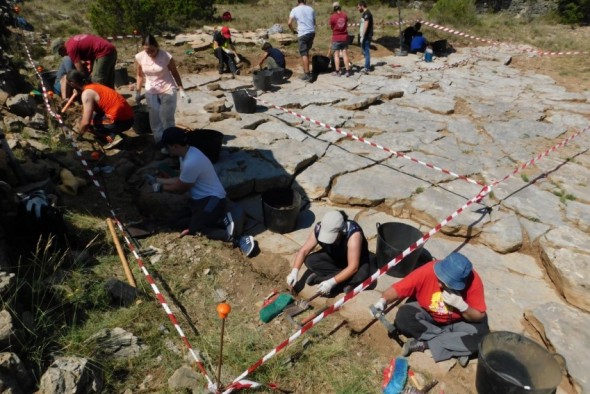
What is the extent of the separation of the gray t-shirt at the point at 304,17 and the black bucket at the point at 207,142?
16.0ft

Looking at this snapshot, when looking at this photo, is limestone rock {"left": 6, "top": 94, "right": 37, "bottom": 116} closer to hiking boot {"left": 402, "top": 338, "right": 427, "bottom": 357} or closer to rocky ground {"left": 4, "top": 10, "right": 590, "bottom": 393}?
rocky ground {"left": 4, "top": 10, "right": 590, "bottom": 393}

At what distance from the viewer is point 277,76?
9.29m

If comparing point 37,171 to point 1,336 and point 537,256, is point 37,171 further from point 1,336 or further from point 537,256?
point 537,256

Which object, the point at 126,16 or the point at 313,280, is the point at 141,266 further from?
the point at 126,16

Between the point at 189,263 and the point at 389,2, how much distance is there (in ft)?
78.4

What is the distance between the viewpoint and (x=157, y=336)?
3.21m

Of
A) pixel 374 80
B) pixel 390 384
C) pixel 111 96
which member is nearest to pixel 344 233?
pixel 390 384

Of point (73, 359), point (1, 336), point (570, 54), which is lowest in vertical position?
Result: point (570, 54)

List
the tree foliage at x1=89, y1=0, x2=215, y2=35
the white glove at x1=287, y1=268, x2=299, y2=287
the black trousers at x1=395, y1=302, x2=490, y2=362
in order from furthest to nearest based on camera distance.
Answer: the tree foliage at x1=89, y1=0, x2=215, y2=35 → the white glove at x1=287, y1=268, x2=299, y2=287 → the black trousers at x1=395, y1=302, x2=490, y2=362

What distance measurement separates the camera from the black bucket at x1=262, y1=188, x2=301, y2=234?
4.57 metres

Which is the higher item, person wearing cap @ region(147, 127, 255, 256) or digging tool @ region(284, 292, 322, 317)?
person wearing cap @ region(147, 127, 255, 256)

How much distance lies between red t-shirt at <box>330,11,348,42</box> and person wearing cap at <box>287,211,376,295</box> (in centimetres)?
688

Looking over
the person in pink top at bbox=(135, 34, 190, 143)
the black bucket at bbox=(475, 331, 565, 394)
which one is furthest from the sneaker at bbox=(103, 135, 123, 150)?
the black bucket at bbox=(475, 331, 565, 394)

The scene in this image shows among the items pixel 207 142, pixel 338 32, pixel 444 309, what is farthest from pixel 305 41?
pixel 444 309
